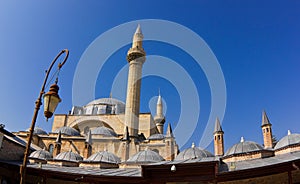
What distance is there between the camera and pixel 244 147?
17.1 m

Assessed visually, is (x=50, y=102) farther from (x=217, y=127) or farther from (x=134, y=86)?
(x=134, y=86)

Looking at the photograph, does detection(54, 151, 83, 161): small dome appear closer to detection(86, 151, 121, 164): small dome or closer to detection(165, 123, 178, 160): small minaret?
detection(86, 151, 121, 164): small dome

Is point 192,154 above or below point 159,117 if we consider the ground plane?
below

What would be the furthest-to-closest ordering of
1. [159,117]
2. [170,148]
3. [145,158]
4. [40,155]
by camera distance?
1. [159,117]
2. [170,148]
3. [40,155]
4. [145,158]

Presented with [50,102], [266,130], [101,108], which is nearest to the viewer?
[50,102]

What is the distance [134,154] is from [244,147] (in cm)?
756

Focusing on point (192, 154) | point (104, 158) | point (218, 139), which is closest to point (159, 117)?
point (218, 139)

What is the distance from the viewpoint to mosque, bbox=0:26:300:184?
29.3 ft

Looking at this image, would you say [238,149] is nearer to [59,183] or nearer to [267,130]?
[267,130]

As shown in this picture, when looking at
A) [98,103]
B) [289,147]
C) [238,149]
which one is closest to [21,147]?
[238,149]

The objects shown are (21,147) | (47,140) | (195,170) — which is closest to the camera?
(195,170)

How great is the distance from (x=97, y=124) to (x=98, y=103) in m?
4.95

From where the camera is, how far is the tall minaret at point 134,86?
24280 mm

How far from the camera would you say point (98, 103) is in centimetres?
3409
